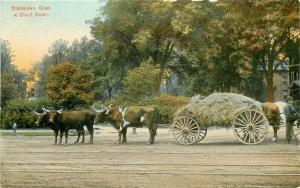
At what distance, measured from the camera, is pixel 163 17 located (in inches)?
375

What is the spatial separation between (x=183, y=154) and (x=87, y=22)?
235cm

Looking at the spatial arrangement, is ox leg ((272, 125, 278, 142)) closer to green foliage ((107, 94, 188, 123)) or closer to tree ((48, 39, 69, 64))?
green foliage ((107, 94, 188, 123))

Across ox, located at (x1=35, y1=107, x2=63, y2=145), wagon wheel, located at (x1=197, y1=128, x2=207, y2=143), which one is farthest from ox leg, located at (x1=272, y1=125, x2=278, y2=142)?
ox, located at (x1=35, y1=107, x2=63, y2=145)

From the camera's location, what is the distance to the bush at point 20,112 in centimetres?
952

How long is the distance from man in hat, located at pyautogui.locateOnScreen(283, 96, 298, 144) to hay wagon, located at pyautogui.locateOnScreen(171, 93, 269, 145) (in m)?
0.37

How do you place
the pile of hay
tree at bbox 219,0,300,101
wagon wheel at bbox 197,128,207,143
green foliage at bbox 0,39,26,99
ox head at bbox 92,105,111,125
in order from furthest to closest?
Result: wagon wheel at bbox 197,128,207,143 < ox head at bbox 92,105,111,125 < the pile of hay < green foliage at bbox 0,39,26,99 < tree at bbox 219,0,300,101

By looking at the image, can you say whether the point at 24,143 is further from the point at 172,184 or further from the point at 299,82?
the point at 299,82

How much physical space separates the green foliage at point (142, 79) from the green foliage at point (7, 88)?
1.63 metres

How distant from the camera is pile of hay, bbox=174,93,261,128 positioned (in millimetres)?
9609

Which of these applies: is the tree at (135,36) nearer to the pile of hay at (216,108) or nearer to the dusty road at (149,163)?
the pile of hay at (216,108)

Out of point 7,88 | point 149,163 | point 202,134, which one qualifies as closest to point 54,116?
point 7,88

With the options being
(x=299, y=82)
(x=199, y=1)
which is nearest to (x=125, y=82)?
(x=199, y=1)

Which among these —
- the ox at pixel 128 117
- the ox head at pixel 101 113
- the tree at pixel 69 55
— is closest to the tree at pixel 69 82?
the tree at pixel 69 55

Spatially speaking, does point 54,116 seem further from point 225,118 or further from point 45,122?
point 225,118
